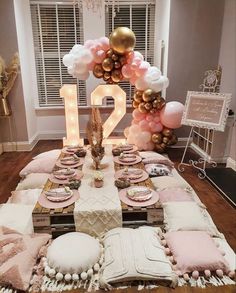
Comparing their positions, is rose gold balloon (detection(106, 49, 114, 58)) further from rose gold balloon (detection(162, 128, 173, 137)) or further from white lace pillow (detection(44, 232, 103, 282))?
white lace pillow (detection(44, 232, 103, 282))

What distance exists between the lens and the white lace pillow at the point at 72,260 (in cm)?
176

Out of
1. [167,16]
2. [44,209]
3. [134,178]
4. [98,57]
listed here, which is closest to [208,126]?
[134,178]

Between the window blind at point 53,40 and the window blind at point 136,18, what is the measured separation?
0.54m

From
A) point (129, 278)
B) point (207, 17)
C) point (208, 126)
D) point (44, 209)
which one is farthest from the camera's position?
point (207, 17)

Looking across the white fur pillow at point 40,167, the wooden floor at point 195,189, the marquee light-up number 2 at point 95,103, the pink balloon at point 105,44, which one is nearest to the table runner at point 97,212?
the wooden floor at point 195,189

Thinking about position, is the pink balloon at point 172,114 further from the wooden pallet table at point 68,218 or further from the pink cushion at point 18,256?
the pink cushion at point 18,256

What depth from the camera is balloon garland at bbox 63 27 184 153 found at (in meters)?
3.74

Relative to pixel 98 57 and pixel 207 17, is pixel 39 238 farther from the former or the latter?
pixel 207 17

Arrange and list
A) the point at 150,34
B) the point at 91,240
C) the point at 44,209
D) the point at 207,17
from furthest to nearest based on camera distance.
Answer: the point at 150,34, the point at 207,17, the point at 44,209, the point at 91,240

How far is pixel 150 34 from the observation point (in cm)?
503

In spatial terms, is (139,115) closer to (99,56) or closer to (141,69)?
(141,69)

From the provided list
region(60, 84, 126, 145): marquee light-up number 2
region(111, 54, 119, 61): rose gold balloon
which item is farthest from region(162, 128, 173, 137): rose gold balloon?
region(111, 54, 119, 61): rose gold balloon

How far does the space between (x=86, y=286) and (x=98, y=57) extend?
294 centimetres

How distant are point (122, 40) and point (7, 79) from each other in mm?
1943
